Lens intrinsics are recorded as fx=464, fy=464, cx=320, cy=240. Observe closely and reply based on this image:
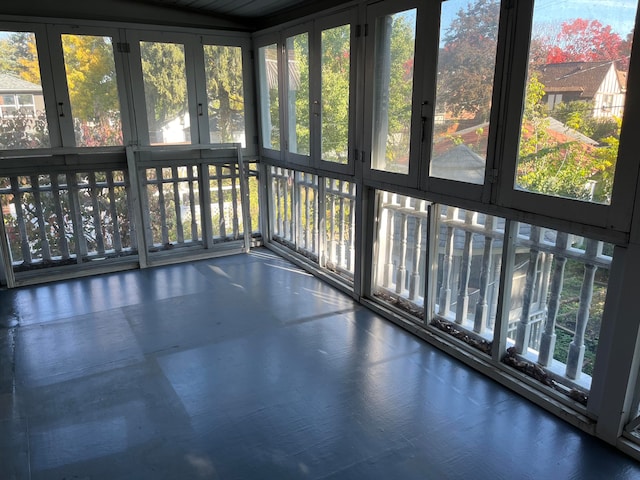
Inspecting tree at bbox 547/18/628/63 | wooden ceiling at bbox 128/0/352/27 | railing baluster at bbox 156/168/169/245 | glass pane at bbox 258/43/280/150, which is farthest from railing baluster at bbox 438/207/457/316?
railing baluster at bbox 156/168/169/245

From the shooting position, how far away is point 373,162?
3.71m

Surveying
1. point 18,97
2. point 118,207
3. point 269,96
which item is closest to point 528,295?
point 269,96

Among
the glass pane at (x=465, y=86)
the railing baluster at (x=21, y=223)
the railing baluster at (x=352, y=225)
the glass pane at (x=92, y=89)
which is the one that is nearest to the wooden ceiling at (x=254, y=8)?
the glass pane at (x=92, y=89)

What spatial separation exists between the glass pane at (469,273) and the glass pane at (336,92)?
47.2 inches

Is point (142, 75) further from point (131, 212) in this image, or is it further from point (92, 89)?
point (131, 212)

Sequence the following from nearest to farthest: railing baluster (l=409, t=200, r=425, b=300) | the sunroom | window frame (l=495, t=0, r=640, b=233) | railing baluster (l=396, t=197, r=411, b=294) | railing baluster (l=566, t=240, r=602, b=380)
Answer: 1. window frame (l=495, t=0, r=640, b=233)
2. the sunroom
3. railing baluster (l=566, t=240, r=602, b=380)
4. railing baluster (l=409, t=200, r=425, b=300)
5. railing baluster (l=396, t=197, r=411, b=294)

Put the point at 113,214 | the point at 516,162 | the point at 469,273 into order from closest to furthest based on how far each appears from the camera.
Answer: the point at 516,162 < the point at 469,273 < the point at 113,214

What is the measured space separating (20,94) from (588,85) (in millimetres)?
4551

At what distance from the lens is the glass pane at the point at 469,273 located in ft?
10.0

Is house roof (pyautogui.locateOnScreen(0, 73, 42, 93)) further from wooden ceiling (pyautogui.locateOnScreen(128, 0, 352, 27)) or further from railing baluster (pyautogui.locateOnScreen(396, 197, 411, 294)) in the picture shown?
railing baluster (pyautogui.locateOnScreen(396, 197, 411, 294))

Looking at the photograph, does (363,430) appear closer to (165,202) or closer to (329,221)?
(329,221)

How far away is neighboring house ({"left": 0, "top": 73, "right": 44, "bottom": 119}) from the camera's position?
4191 mm

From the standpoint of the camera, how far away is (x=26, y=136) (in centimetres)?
438

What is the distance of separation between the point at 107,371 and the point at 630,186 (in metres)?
3.14
